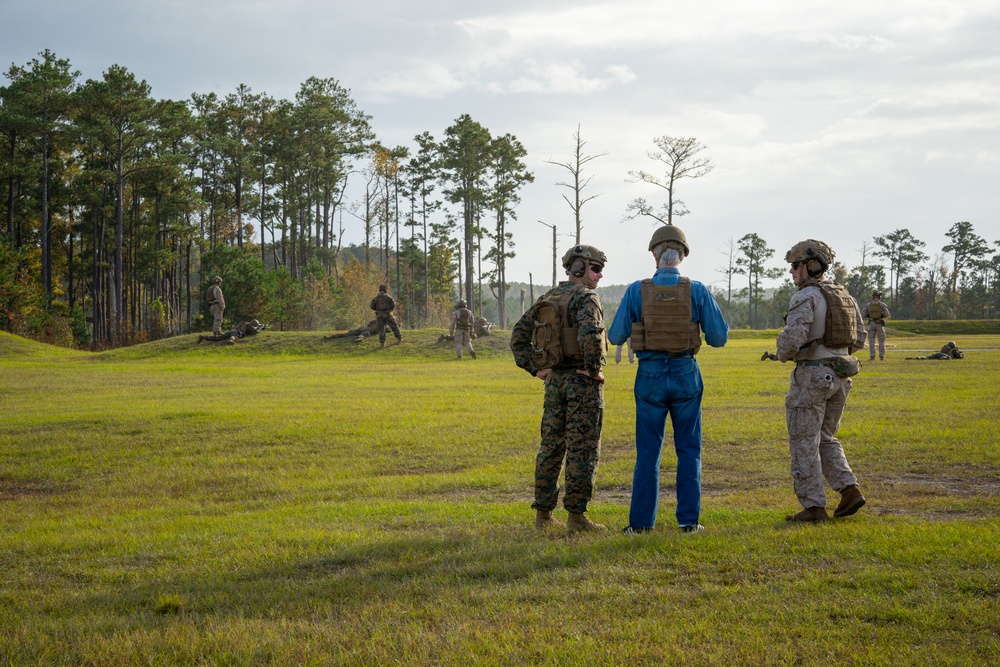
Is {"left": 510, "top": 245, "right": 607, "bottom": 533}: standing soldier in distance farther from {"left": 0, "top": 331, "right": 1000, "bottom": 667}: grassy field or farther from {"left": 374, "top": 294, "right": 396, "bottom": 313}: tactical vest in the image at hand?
{"left": 374, "top": 294, "right": 396, "bottom": 313}: tactical vest

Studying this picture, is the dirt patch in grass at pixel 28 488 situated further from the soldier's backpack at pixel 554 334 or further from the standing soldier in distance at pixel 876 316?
the standing soldier in distance at pixel 876 316

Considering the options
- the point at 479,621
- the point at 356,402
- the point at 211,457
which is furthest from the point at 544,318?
the point at 356,402

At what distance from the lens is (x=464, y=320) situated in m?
34.0

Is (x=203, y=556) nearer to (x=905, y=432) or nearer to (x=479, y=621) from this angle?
(x=479, y=621)

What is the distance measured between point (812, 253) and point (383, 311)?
101ft

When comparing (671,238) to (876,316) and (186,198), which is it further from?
(186,198)

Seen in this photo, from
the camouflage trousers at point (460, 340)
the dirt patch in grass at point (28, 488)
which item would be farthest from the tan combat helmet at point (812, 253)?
the camouflage trousers at point (460, 340)

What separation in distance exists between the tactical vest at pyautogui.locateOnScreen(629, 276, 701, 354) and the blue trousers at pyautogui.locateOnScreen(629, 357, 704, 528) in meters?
0.15

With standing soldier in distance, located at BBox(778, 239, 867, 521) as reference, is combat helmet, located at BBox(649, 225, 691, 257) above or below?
above

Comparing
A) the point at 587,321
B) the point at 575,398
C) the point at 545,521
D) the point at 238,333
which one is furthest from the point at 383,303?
the point at 587,321

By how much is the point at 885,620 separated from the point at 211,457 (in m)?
9.59

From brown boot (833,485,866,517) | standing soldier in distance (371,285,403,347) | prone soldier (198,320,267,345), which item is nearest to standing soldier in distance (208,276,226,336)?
prone soldier (198,320,267,345)

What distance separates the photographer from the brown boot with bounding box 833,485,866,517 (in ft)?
22.3

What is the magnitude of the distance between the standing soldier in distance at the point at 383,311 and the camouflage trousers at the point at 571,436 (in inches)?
1147
